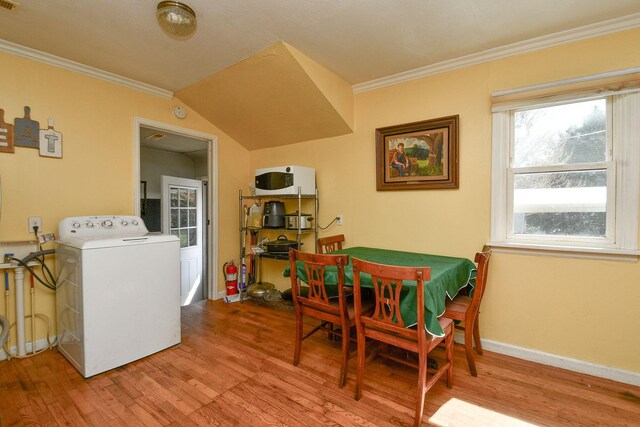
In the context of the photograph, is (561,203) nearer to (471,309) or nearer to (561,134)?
(561,134)

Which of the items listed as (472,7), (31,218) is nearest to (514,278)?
(472,7)

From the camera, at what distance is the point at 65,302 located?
2.26 m

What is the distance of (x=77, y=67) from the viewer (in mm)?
2545

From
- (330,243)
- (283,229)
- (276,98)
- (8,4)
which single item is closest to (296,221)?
(283,229)

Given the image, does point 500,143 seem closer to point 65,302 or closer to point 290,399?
point 290,399

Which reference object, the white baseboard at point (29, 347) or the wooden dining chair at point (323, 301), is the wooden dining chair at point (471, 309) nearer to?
the wooden dining chair at point (323, 301)

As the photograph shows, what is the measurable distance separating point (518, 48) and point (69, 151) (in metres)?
3.74

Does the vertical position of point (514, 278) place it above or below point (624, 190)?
below

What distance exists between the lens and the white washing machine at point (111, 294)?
2012mm

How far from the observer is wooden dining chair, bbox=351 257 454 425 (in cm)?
152

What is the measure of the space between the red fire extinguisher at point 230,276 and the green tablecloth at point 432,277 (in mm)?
1594

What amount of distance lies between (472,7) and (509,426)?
2.46 m

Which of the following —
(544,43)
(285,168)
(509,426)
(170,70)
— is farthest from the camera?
(285,168)

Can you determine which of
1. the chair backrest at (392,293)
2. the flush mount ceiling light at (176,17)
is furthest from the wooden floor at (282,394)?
the flush mount ceiling light at (176,17)
